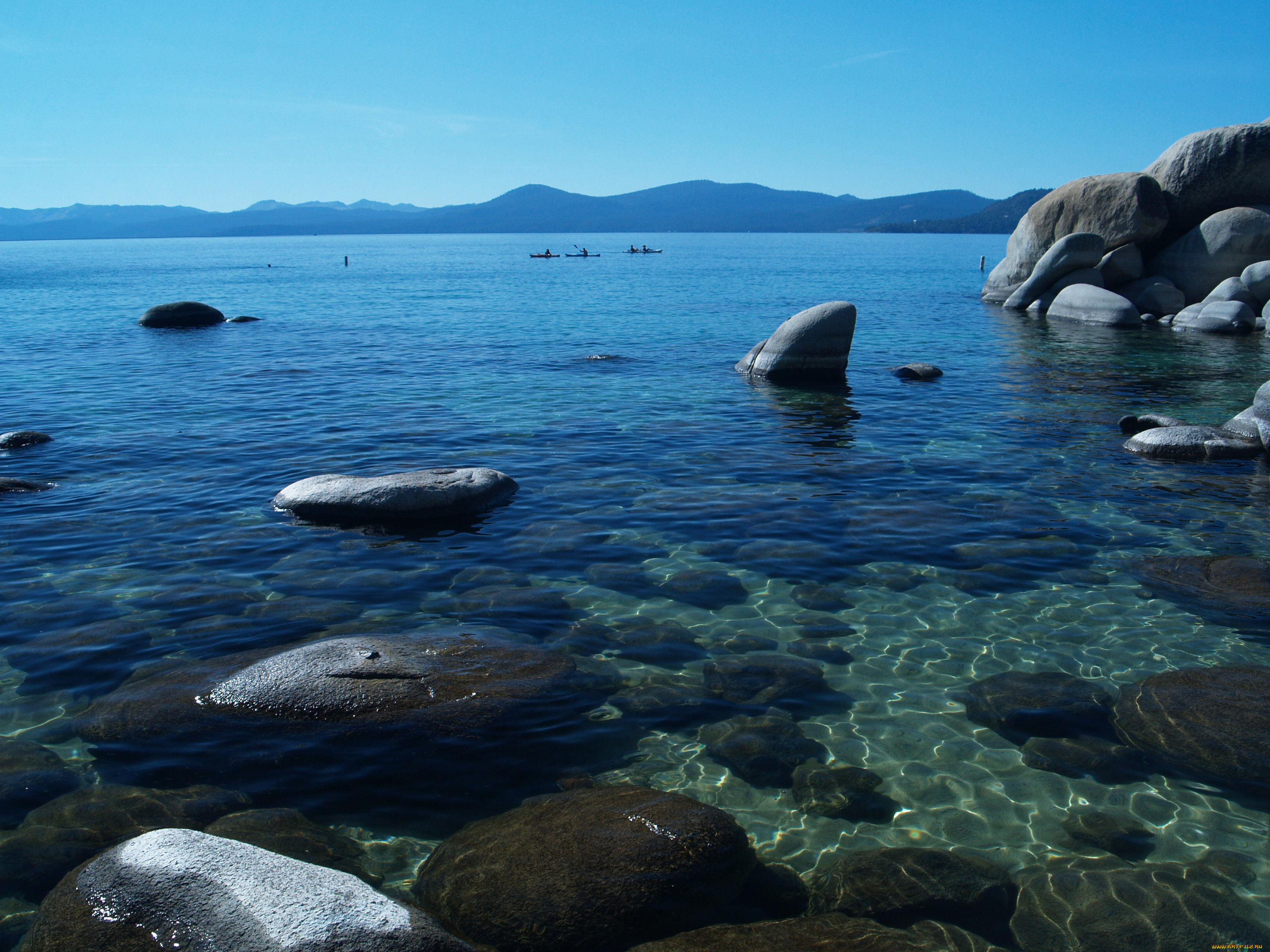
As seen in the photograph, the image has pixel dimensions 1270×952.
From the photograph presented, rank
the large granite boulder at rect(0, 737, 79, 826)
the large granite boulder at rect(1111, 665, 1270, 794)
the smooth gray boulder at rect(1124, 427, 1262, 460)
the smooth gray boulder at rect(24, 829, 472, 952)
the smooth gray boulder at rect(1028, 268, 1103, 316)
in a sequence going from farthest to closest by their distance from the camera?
the smooth gray boulder at rect(1028, 268, 1103, 316) < the smooth gray boulder at rect(1124, 427, 1262, 460) < the large granite boulder at rect(1111, 665, 1270, 794) < the large granite boulder at rect(0, 737, 79, 826) < the smooth gray boulder at rect(24, 829, 472, 952)

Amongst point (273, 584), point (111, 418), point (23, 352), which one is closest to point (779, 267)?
point (23, 352)

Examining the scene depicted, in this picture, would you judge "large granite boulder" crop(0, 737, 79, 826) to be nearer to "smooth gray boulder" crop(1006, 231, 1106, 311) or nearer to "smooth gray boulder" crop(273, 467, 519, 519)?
"smooth gray boulder" crop(273, 467, 519, 519)

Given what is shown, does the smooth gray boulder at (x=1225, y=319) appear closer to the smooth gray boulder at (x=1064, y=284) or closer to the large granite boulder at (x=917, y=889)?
the smooth gray boulder at (x=1064, y=284)

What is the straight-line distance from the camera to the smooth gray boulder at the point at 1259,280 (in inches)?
1298

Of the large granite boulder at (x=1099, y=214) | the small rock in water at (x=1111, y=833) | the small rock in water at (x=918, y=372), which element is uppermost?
the large granite boulder at (x=1099, y=214)

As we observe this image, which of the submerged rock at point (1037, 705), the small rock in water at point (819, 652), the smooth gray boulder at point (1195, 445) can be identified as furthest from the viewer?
the smooth gray boulder at point (1195, 445)

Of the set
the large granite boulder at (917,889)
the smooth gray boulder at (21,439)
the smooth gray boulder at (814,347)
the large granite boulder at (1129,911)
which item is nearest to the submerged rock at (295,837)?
the large granite boulder at (917,889)

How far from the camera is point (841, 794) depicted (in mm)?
6137

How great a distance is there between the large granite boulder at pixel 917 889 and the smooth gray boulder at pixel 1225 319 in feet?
112

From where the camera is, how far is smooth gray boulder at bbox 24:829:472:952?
412cm

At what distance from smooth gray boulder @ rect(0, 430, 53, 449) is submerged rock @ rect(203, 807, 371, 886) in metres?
13.6

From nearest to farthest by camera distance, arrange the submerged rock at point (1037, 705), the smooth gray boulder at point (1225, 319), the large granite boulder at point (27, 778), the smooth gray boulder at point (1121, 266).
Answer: the large granite boulder at point (27, 778) < the submerged rock at point (1037, 705) < the smooth gray boulder at point (1225, 319) < the smooth gray boulder at point (1121, 266)

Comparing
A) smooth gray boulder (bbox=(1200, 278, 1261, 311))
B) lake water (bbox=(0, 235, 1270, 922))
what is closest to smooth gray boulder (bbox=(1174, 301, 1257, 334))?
smooth gray boulder (bbox=(1200, 278, 1261, 311))

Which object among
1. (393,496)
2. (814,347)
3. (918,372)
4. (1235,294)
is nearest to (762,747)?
(393,496)
